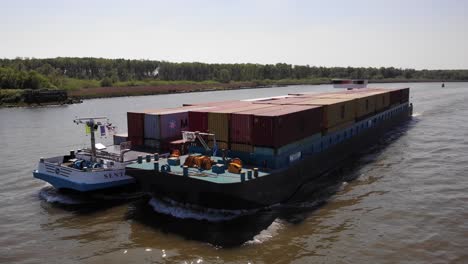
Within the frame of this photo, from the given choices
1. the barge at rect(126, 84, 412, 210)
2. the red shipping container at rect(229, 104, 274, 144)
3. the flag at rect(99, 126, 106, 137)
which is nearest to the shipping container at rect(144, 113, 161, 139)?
the barge at rect(126, 84, 412, 210)

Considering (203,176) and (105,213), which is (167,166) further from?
(105,213)

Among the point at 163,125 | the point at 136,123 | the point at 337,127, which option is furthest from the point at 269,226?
the point at 337,127

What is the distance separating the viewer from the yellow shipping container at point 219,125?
25491 millimetres

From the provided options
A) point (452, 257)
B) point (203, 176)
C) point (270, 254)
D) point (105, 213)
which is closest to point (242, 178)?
point (203, 176)

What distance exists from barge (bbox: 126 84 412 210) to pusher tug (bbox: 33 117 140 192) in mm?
1468

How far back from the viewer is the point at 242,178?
2084 centimetres

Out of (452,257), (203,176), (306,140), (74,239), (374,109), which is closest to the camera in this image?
(452,257)

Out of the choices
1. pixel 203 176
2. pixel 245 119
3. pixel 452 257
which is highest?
pixel 245 119

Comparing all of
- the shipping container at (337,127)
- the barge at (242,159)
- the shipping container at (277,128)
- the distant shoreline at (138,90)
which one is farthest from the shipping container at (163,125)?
the distant shoreline at (138,90)

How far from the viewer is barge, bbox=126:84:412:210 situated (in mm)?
21531

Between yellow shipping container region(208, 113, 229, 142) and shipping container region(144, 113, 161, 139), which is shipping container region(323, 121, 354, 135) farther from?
shipping container region(144, 113, 161, 139)

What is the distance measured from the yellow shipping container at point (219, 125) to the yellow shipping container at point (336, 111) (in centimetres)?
999

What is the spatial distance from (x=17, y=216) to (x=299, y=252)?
54.5ft

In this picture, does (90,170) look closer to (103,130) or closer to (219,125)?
(103,130)
